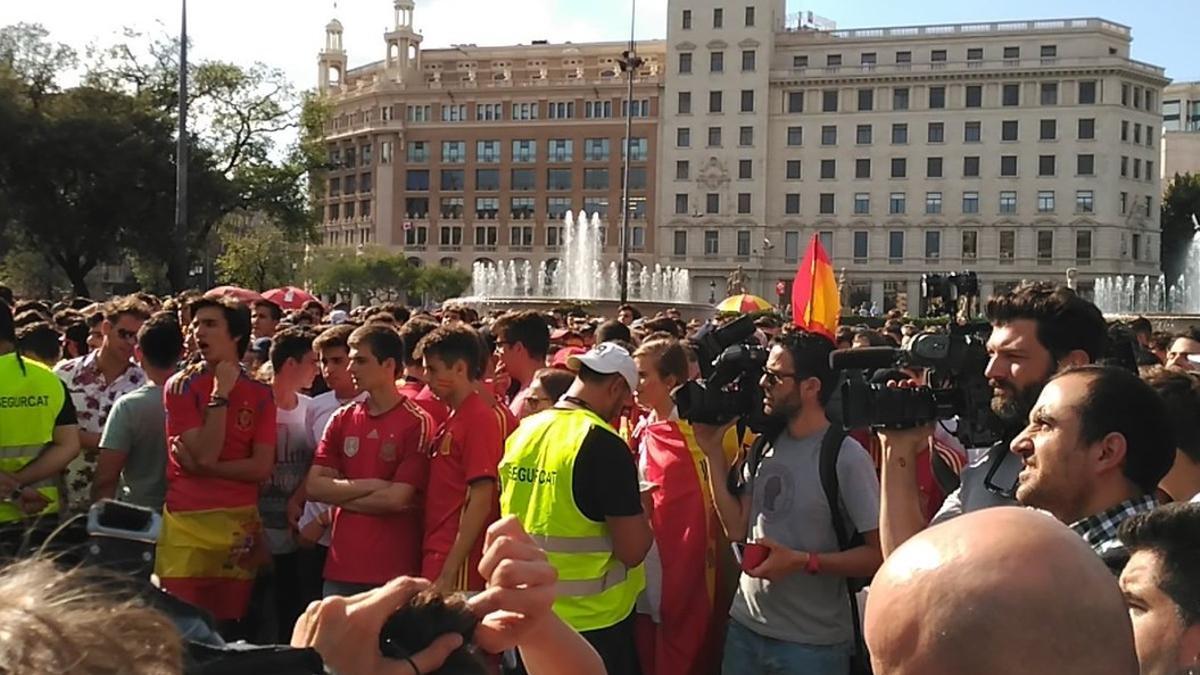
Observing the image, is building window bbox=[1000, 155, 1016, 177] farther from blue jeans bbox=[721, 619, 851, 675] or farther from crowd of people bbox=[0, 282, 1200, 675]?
blue jeans bbox=[721, 619, 851, 675]

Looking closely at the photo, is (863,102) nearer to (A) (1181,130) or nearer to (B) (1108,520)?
(A) (1181,130)

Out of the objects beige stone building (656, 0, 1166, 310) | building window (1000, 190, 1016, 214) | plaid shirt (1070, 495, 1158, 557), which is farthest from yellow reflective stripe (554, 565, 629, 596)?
building window (1000, 190, 1016, 214)

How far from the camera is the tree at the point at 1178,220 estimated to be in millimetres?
83062

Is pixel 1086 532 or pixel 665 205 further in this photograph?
pixel 665 205

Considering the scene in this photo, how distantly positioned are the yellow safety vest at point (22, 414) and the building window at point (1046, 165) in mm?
81243

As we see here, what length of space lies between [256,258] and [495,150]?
110 feet

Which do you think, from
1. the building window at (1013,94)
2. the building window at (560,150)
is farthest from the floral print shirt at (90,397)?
the building window at (560,150)

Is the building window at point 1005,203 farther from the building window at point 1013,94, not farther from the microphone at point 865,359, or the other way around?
the microphone at point 865,359

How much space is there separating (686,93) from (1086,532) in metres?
84.9

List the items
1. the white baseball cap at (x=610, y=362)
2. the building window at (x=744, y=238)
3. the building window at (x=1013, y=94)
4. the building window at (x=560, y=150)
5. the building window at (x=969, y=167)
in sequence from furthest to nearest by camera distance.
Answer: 1. the building window at (x=560, y=150)
2. the building window at (x=744, y=238)
3. the building window at (x=969, y=167)
4. the building window at (x=1013, y=94)
5. the white baseball cap at (x=610, y=362)

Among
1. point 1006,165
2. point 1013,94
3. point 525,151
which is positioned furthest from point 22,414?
point 525,151

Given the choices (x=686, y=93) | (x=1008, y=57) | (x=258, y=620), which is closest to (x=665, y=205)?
(x=686, y=93)

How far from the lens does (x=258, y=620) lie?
621 centimetres

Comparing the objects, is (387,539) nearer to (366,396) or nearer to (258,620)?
(366,396)
